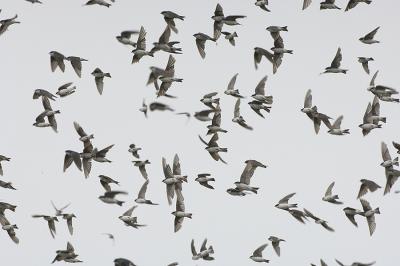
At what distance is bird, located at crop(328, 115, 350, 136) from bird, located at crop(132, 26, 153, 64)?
26.4 feet

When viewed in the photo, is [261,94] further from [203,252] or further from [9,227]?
[9,227]

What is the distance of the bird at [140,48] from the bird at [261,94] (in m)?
4.93

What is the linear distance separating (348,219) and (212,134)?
668cm

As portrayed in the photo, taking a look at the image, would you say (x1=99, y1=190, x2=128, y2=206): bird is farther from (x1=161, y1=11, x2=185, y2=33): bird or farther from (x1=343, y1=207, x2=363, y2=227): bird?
(x1=343, y1=207, x2=363, y2=227): bird

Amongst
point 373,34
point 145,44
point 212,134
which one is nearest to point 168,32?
point 145,44

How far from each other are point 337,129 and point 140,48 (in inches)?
344

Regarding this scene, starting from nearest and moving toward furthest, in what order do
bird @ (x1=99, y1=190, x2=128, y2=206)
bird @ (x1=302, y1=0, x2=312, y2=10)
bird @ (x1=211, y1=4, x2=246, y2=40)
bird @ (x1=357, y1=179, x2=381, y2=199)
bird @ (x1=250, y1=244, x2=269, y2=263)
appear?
bird @ (x1=99, y1=190, x2=128, y2=206) < bird @ (x1=302, y1=0, x2=312, y2=10) < bird @ (x1=357, y1=179, x2=381, y2=199) < bird @ (x1=211, y1=4, x2=246, y2=40) < bird @ (x1=250, y1=244, x2=269, y2=263)

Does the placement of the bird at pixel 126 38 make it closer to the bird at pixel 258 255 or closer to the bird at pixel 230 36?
the bird at pixel 230 36

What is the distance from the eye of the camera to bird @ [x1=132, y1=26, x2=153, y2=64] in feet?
155

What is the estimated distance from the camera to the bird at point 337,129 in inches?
1902

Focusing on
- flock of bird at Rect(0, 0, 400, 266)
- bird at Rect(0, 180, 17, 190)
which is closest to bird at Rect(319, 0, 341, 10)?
flock of bird at Rect(0, 0, 400, 266)

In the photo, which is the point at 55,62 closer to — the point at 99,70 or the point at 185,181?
the point at 99,70

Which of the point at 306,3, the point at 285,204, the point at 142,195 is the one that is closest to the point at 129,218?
the point at 142,195

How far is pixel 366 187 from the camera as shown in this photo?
48219mm
